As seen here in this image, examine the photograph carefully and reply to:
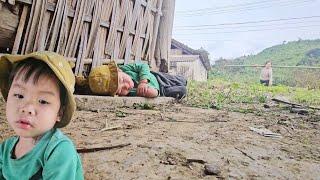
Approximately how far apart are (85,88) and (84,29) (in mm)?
842

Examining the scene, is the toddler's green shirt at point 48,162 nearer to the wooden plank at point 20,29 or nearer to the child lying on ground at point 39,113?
the child lying on ground at point 39,113

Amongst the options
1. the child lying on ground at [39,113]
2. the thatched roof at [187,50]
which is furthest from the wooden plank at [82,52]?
the thatched roof at [187,50]

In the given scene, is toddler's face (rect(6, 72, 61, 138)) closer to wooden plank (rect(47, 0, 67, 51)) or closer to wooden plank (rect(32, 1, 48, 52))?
wooden plank (rect(32, 1, 48, 52))

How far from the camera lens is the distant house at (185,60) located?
23031 mm

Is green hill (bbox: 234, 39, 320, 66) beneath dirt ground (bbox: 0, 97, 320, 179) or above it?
above

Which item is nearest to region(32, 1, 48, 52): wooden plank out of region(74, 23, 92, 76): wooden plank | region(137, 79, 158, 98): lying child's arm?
region(74, 23, 92, 76): wooden plank

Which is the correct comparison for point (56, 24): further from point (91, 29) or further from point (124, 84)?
point (124, 84)

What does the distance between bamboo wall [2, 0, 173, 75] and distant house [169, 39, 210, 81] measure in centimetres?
1605

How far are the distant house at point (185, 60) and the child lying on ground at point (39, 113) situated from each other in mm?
20997

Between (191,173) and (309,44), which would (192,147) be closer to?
(191,173)

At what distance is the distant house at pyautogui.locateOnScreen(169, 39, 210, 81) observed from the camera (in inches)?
907

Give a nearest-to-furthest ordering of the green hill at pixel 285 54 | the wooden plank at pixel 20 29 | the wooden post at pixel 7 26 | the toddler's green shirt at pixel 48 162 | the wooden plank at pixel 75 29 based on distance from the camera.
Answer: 1. the toddler's green shirt at pixel 48 162
2. the wooden post at pixel 7 26
3. the wooden plank at pixel 20 29
4. the wooden plank at pixel 75 29
5. the green hill at pixel 285 54

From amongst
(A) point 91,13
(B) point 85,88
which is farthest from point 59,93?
(A) point 91,13

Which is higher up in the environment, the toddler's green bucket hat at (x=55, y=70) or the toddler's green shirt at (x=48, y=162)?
the toddler's green bucket hat at (x=55, y=70)
